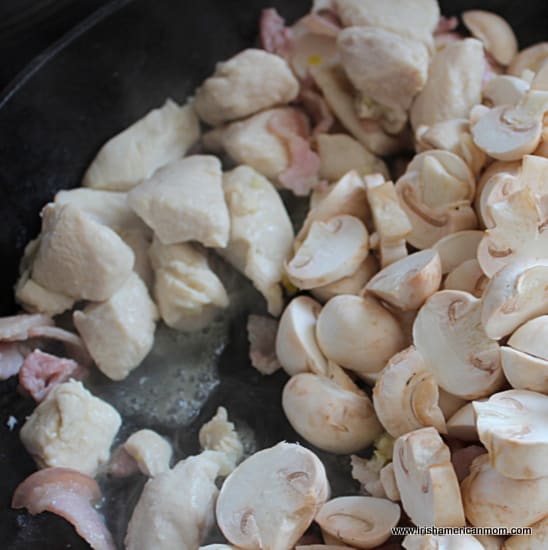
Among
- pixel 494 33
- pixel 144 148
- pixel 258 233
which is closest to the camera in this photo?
pixel 258 233

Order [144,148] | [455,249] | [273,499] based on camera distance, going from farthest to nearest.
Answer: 1. [144,148]
2. [455,249]
3. [273,499]

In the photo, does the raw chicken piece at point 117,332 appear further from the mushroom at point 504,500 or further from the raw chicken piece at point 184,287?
the mushroom at point 504,500

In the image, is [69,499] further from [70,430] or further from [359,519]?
[359,519]

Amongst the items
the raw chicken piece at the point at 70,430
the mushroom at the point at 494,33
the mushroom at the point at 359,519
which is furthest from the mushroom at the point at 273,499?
the mushroom at the point at 494,33

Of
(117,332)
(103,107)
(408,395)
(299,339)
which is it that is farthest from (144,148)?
(408,395)

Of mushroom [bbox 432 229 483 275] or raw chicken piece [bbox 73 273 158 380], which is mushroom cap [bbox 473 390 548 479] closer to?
mushroom [bbox 432 229 483 275]
